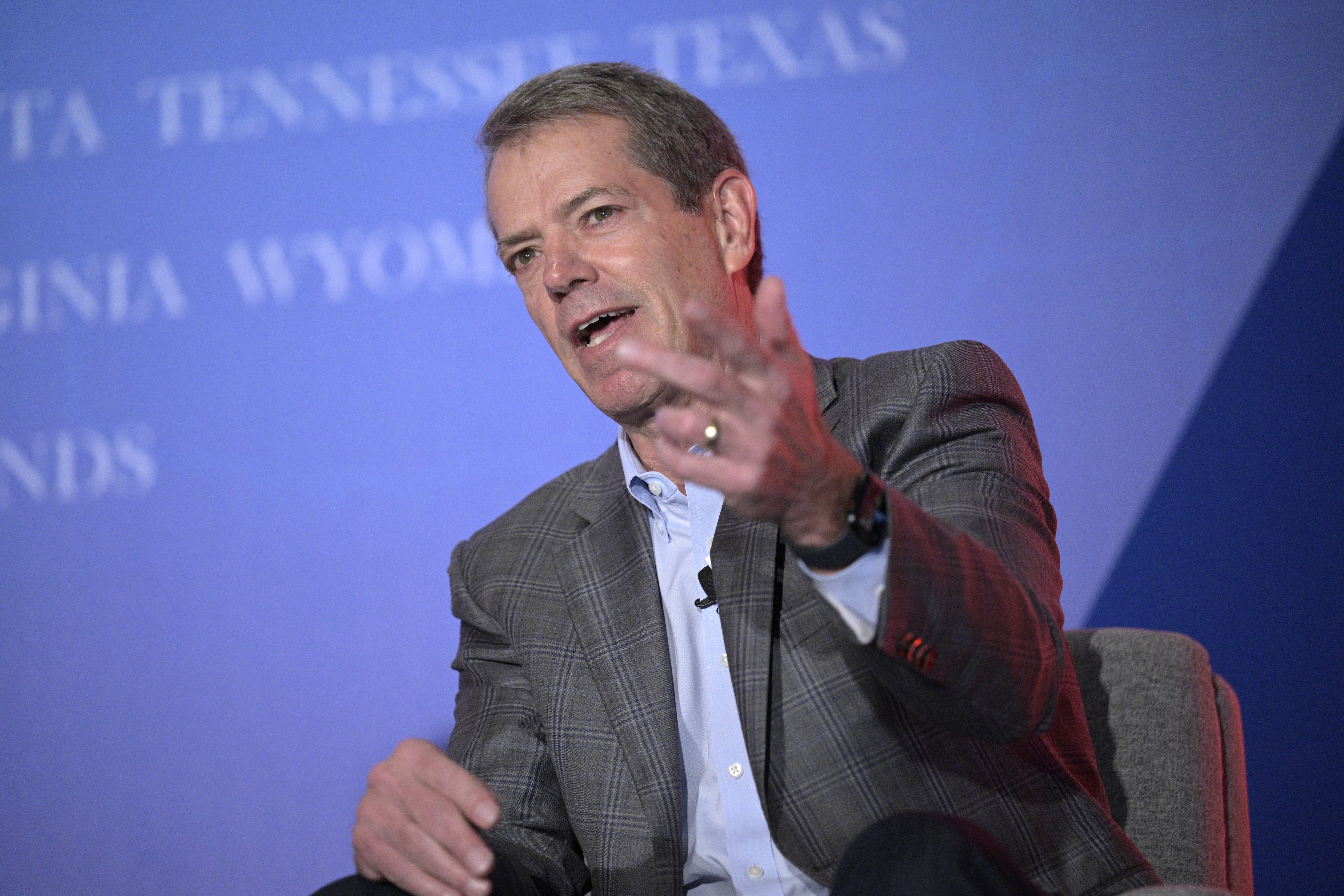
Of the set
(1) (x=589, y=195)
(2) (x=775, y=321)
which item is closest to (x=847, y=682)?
(2) (x=775, y=321)

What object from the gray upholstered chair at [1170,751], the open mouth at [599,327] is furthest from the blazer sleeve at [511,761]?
the gray upholstered chair at [1170,751]

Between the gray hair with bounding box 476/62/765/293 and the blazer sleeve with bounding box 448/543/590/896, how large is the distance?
2.51 ft

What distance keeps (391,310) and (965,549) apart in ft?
6.48

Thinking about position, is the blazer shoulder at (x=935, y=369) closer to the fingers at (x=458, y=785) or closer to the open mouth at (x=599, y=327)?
the open mouth at (x=599, y=327)

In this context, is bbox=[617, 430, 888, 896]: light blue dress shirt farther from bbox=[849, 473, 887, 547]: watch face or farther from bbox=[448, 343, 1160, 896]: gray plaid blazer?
bbox=[849, 473, 887, 547]: watch face

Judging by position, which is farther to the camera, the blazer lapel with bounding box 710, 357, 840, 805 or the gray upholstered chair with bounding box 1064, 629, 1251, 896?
the gray upholstered chair with bounding box 1064, 629, 1251, 896

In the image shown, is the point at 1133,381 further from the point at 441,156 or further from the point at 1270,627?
the point at 441,156

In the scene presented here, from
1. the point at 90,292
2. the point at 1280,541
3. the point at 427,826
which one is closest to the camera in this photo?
the point at 427,826

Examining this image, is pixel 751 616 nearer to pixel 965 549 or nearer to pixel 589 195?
pixel 965 549

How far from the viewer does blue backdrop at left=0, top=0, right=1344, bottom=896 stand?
2326 mm

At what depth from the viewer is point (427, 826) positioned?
1.14 m

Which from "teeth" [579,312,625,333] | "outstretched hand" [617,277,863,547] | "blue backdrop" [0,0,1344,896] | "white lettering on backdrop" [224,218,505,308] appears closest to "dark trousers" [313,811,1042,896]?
"outstretched hand" [617,277,863,547]

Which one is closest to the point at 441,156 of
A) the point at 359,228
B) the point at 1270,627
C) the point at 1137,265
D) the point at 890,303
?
the point at 359,228

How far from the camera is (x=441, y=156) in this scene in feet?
8.61
